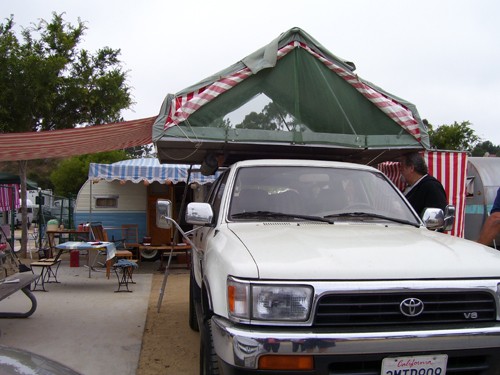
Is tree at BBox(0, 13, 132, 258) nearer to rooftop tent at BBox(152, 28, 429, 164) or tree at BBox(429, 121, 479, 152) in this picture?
rooftop tent at BBox(152, 28, 429, 164)

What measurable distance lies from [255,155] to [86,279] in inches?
221

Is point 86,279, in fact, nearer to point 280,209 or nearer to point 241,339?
point 280,209

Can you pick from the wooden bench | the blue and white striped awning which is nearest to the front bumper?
the wooden bench

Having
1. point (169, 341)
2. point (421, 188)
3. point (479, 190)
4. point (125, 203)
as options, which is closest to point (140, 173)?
point (125, 203)

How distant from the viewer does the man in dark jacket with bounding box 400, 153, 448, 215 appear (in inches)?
193

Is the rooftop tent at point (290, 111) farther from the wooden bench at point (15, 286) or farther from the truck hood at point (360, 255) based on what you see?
the wooden bench at point (15, 286)

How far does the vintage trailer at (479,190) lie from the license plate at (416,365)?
8.71 meters

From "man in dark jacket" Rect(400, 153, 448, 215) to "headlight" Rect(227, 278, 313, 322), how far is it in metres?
2.96

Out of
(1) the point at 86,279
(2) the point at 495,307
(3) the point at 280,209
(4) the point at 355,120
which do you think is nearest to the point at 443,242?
(2) the point at 495,307

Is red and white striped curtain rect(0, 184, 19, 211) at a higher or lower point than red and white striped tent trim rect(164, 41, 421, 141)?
lower

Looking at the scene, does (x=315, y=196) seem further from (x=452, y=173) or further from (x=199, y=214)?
(x=452, y=173)

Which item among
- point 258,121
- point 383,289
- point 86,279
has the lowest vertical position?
point 86,279

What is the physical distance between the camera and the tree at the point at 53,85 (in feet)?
38.9

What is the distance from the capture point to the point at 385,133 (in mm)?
5535
